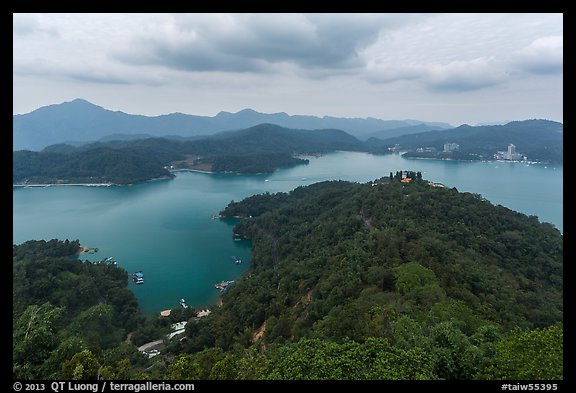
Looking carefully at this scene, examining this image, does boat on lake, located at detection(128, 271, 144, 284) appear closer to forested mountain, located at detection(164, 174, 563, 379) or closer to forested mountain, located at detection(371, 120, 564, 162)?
forested mountain, located at detection(164, 174, 563, 379)

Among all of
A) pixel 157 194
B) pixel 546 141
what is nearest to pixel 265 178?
pixel 157 194

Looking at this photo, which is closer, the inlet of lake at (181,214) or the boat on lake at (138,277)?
the boat on lake at (138,277)

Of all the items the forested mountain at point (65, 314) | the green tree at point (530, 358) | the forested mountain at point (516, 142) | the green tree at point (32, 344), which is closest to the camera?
the green tree at point (530, 358)

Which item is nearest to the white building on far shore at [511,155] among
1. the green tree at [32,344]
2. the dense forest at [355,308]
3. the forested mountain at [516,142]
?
the forested mountain at [516,142]

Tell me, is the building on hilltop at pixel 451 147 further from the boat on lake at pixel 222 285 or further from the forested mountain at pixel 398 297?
the boat on lake at pixel 222 285

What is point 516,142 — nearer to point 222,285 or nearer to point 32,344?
point 222,285

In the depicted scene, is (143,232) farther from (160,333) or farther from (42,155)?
(42,155)
